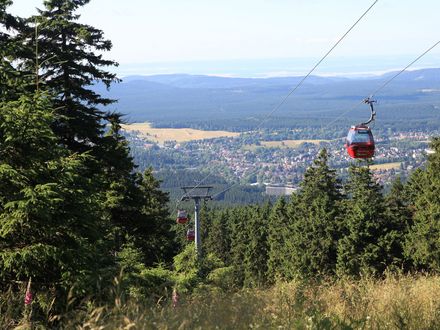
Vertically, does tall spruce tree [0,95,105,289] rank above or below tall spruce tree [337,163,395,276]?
above

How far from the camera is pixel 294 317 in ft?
13.4

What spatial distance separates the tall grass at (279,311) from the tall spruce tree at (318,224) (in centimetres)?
3311

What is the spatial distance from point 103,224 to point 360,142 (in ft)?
25.3

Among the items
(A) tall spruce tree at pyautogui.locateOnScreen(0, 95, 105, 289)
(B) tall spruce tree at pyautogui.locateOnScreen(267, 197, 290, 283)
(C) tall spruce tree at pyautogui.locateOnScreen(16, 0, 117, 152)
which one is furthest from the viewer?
(B) tall spruce tree at pyautogui.locateOnScreen(267, 197, 290, 283)

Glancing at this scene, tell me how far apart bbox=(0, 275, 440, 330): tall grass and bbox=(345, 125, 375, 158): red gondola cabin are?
10.6 meters

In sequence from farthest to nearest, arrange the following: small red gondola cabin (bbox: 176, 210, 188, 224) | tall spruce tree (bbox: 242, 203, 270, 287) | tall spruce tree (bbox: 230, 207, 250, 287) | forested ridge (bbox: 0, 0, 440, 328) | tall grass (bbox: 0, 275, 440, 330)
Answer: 1. tall spruce tree (bbox: 230, 207, 250, 287)
2. tall spruce tree (bbox: 242, 203, 270, 287)
3. small red gondola cabin (bbox: 176, 210, 188, 224)
4. forested ridge (bbox: 0, 0, 440, 328)
5. tall grass (bbox: 0, 275, 440, 330)

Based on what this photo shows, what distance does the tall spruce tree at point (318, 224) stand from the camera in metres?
39.1

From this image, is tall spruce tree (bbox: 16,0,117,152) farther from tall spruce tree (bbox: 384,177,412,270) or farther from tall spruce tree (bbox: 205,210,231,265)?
tall spruce tree (bbox: 205,210,231,265)

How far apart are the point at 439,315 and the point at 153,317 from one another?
221 centimetres

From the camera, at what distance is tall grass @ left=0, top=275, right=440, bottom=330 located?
355cm

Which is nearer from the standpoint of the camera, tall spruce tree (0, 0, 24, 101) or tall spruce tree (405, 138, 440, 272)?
tall spruce tree (0, 0, 24, 101)

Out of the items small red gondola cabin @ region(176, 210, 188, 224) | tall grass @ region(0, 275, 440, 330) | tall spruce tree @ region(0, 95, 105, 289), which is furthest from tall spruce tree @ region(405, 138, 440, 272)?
tall grass @ region(0, 275, 440, 330)

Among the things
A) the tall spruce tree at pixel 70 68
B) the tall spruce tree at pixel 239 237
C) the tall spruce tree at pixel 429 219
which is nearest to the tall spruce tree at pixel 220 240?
the tall spruce tree at pixel 239 237

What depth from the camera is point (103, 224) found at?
1348 cm
